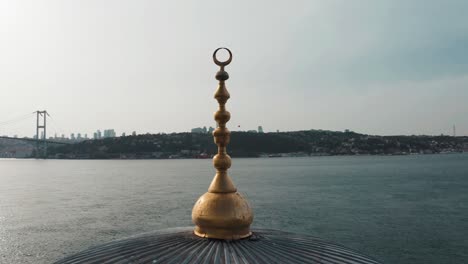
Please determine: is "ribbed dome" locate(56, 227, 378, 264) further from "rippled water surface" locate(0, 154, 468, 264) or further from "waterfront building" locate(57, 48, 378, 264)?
"rippled water surface" locate(0, 154, 468, 264)

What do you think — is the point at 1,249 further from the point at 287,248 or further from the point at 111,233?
the point at 287,248

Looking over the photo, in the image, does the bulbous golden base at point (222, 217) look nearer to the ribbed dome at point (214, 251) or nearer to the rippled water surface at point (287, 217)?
the ribbed dome at point (214, 251)

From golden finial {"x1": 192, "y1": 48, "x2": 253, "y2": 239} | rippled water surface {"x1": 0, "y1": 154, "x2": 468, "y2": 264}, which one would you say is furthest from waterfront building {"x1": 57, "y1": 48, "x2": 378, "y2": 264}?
rippled water surface {"x1": 0, "y1": 154, "x2": 468, "y2": 264}

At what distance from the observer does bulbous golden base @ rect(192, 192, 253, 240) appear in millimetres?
4137

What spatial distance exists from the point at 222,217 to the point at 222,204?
15 cm

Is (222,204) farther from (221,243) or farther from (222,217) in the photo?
(221,243)

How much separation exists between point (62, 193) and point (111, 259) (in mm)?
50733

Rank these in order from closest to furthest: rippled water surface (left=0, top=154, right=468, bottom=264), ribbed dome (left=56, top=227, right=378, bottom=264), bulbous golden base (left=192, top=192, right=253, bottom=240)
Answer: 1. ribbed dome (left=56, top=227, right=378, bottom=264)
2. bulbous golden base (left=192, top=192, right=253, bottom=240)
3. rippled water surface (left=0, top=154, right=468, bottom=264)

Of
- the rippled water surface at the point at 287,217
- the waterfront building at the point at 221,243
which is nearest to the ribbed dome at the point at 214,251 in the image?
the waterfront building at the point at 221,243

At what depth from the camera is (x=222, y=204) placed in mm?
4273

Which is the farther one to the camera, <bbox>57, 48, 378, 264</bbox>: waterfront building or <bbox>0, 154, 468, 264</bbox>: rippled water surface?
<bbox>0, 154, 468, 264</bbox>: rippled water surface

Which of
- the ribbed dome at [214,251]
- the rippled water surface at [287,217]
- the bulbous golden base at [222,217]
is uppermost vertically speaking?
the bulbous golden base at [222,217]

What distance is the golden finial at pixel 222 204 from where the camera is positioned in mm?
4148

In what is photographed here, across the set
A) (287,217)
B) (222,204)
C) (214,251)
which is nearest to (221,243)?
(214,251)
